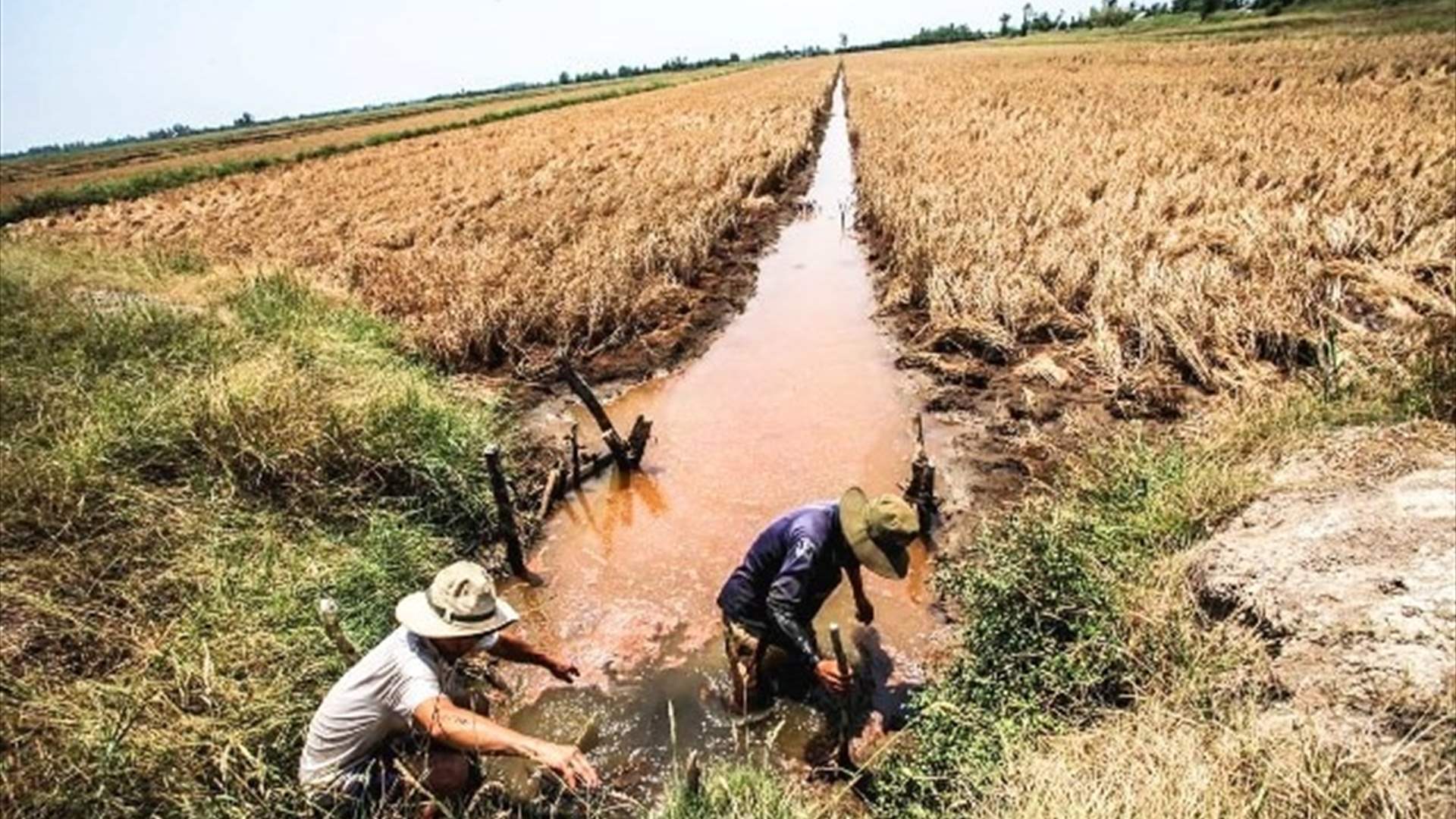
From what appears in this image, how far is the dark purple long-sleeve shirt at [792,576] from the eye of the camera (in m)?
4.28

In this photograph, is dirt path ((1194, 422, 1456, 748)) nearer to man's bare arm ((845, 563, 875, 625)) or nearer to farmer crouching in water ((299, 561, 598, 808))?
man's bare arm ((845, 563, 875, 625))

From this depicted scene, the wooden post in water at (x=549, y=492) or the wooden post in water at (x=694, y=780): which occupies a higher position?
the wooden post in water at (x=694, y=780)

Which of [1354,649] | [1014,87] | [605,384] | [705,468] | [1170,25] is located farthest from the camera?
[1170,25]

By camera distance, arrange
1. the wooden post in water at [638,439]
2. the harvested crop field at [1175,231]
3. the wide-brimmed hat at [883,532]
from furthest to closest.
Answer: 1. the harvested crop field at [1175,231]
2. the wooden post in water at [638,439]
3. the wide-brimmed hat at [883,532]

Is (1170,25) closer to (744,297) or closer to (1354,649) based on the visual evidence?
(744,297)

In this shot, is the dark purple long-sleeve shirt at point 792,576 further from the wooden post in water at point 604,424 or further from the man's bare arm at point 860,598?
the wooden post in water at point 604,424

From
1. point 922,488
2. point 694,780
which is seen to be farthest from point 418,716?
point 922,488

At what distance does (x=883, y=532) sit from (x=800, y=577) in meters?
0.50

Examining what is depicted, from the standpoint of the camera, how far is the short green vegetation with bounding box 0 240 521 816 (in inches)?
141

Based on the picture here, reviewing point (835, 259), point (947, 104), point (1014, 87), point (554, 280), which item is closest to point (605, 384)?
point (554, 280)

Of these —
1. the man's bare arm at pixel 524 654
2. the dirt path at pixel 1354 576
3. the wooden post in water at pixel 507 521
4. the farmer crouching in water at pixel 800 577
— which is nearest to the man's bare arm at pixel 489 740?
the man's bare arm at pixel 524 654

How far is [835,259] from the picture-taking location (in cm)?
1431

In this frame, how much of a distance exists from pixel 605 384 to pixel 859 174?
11.0 metres

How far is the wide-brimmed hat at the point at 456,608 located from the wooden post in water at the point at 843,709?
4.68 feet
